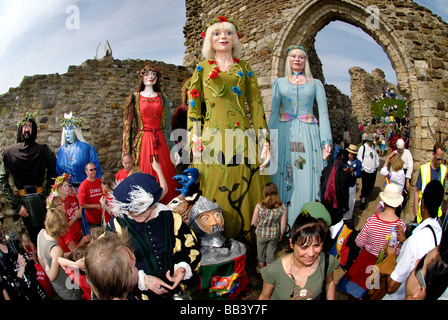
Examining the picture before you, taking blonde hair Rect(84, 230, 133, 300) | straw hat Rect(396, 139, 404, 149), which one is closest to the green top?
blonde hair Rect(84, 230, 133, 300)

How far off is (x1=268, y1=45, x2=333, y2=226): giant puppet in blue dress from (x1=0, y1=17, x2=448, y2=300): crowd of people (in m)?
0.01

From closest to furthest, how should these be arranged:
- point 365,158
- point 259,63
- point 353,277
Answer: point 353,277 → point 365,158 → point 259,63

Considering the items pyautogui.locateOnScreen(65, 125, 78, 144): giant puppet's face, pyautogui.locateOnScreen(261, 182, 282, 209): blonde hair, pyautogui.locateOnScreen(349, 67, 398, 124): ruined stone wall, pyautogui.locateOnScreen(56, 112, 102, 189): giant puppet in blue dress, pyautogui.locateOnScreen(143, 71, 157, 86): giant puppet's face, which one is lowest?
pyautogui.locateOnScreen(261, 182, 282, 209): blonde hair

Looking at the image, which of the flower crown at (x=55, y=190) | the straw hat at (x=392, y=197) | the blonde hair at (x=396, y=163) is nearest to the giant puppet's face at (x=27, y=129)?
the flower crown at (x=55, y=190)

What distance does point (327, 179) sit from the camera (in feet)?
10.8

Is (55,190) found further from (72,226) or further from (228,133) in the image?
(228,133)

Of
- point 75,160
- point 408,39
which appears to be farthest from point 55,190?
point 408,39

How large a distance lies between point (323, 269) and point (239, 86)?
2002 millimetres

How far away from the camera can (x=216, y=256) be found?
2295mm

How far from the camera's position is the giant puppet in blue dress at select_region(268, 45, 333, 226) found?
10.5 feet

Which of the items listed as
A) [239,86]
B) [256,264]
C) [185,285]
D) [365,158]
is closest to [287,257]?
[185,285]

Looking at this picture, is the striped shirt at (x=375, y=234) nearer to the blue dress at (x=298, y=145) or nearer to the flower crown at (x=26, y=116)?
the blue dress at (x=298, y=145)

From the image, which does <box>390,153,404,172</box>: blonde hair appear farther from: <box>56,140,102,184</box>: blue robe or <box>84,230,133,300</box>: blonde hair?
<box>56,140,102,184</box>: blue robe
